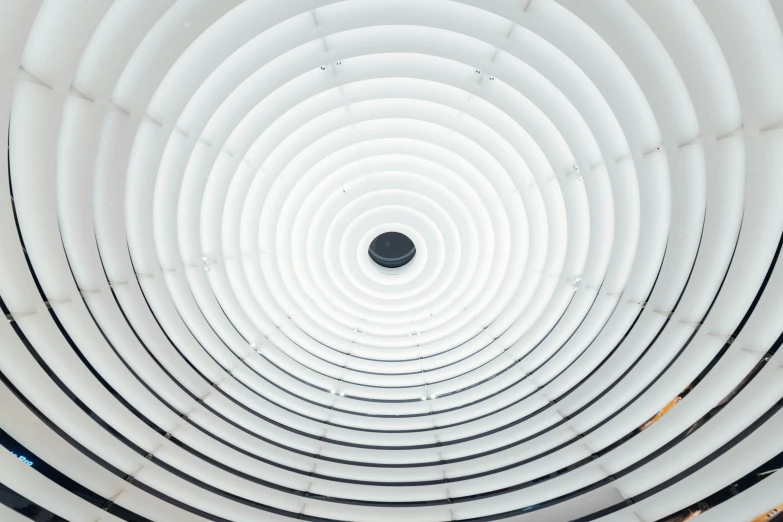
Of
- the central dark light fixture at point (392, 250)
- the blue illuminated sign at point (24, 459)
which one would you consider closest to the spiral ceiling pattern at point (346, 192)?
the blue illuminated sign at point (24, 459)

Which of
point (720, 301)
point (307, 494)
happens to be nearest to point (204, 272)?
point (307, 494)

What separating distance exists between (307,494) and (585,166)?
8.83 meters

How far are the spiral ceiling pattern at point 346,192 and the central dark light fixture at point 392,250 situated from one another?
121 inches

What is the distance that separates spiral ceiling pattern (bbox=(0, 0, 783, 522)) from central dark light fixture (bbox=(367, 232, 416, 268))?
10.1 feet

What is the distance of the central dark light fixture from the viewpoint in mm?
14938

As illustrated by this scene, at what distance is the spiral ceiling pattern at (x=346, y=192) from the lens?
504 cm

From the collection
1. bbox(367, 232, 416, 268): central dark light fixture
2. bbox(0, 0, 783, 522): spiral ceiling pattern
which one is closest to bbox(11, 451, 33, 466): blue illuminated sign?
bbox(0, 0, 783, 522): spiral ceiling pattern

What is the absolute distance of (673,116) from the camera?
547cm

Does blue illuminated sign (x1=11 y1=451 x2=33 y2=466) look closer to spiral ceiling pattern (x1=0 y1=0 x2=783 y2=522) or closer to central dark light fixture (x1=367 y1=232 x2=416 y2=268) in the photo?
spiral ceiling pattern (x1=0 y1=0 x2=783 y2=522)

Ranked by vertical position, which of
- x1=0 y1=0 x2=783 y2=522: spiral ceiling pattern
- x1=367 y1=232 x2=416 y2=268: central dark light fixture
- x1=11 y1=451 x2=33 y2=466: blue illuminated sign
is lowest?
x1=11 y1=451 x2=33 y2=466: blue illuminated sign

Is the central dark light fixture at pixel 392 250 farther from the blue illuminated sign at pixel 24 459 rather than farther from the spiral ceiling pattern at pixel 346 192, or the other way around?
the blue illuminated sign at pixel 24 459

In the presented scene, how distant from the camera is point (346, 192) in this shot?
12602 millimetres

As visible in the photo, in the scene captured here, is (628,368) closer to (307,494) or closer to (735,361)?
(735,361)

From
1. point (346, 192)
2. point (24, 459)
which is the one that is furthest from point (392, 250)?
point (24, 459)
